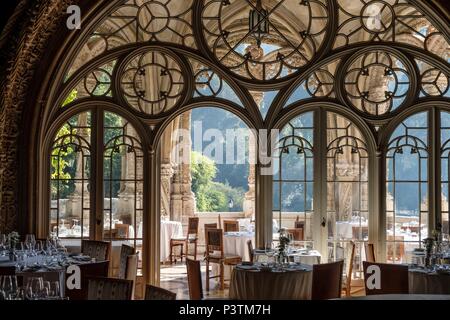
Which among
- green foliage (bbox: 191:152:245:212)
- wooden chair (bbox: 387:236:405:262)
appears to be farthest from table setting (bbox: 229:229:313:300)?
green foliage (bbox: 191:152:245:212)

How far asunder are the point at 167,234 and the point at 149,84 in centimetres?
440

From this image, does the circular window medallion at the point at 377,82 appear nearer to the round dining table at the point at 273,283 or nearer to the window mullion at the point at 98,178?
the round dining table at the point at 273,283

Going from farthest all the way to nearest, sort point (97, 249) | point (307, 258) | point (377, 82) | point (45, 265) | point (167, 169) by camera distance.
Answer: point (167, 169)
point (377, 82)
point (307, 258)
point (97, 249)
point (45, 265)

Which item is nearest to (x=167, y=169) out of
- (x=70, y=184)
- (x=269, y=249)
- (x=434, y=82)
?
(x=70, y=184)

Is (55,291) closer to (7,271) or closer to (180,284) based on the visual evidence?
(7,271)

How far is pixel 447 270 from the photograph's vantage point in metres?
6.33

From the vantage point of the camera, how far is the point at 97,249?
759 centimetres

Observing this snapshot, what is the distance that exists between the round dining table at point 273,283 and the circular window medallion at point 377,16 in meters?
3.94

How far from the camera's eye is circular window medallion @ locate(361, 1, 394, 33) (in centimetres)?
883

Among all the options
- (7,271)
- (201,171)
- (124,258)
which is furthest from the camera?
(201,171)

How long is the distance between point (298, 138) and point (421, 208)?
1982 millimetres

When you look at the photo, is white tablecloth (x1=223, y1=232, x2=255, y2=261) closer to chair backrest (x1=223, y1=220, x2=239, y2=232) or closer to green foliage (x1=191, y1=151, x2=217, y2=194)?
chair backrest (x1=223, y1=220, x2=239, y2=232)
